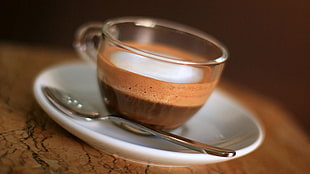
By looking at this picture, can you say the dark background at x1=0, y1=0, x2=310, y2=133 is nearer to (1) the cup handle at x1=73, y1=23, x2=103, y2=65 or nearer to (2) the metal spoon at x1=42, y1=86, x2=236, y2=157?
(1) the cup handle at x1=73, y1=23, x2=103, y2=65

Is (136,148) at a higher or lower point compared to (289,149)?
higher

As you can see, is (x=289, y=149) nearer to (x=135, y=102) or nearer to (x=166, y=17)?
(x=135, y=102)

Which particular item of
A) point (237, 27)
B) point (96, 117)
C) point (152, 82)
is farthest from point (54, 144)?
point (237, 27)

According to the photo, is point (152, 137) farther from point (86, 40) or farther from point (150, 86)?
point (86, 40)

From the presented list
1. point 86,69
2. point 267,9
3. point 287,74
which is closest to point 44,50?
point 86,69

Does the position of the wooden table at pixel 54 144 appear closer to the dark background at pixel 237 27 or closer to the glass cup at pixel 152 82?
the glass cup at pixel 152 82

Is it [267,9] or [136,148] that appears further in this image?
[267,9]

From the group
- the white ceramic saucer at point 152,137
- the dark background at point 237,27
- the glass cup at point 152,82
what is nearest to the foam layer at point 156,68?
the glass cup at point 152,82
